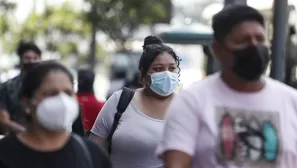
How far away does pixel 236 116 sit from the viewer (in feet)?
11.9

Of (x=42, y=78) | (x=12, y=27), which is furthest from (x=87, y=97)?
(x=12, y=27)

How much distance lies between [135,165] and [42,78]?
1.68 metres

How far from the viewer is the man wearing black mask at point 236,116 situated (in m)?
3.59

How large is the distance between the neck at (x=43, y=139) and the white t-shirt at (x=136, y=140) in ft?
4.94

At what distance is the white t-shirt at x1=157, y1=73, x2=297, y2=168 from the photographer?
3.59 m

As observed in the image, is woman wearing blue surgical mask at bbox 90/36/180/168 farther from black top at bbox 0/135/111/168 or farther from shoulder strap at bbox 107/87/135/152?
black top at bbox 0/135/111/168

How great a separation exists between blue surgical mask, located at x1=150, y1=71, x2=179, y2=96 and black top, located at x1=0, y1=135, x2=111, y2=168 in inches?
68.7

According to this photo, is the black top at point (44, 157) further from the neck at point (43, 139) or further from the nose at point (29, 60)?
the nose at point (29, 60)

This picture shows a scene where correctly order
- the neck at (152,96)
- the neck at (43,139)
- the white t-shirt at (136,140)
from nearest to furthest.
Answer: the neck at (43,139), the white t-shirt at (136,140), the neck at (152,96)

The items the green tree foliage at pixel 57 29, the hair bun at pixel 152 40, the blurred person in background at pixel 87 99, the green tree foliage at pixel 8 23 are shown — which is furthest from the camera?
the green tree foliage at pixel 8 23

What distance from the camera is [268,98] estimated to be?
12.1 ft

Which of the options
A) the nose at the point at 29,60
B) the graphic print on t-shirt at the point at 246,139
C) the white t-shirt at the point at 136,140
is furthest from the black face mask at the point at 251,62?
the nose at the point at 29,60

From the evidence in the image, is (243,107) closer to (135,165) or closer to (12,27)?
(135,165)

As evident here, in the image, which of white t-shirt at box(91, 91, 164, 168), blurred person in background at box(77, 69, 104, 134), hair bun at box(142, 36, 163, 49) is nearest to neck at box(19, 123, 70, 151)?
white t-shirt at box(91, 91, 164, 168)
